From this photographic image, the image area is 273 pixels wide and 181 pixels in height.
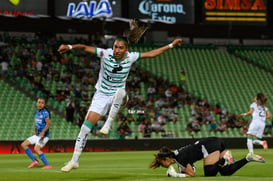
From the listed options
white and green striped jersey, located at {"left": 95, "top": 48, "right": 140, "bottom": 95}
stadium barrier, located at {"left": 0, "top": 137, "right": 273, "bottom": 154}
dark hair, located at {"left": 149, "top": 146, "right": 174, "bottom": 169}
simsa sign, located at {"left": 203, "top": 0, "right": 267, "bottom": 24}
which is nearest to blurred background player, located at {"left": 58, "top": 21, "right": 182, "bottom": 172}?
white and green striped jersey, located at {"left": 95, "top": 48, "right": 140, "bottom": 95}

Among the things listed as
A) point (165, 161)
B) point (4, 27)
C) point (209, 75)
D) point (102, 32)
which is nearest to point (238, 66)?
point (209, 75)

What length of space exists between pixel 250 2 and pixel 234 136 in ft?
40.9

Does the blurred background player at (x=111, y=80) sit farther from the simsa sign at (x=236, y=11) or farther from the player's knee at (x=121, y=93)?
the simsa sign at (x=236, y=11)

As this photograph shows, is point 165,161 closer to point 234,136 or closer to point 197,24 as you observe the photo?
point 234,136

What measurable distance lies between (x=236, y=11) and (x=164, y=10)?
5276 mm

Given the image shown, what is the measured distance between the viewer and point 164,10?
142 ft

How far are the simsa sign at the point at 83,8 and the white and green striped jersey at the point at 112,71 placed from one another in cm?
2828

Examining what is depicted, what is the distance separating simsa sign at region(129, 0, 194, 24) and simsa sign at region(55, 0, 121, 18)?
6.47ft

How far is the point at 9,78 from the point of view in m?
37.9

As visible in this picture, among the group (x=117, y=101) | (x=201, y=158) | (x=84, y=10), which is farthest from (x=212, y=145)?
(x=84, y=10)

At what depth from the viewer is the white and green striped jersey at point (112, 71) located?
42.0 feet

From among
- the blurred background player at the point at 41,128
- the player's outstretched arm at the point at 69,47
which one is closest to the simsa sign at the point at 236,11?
the blurred background player at the point at 41,128

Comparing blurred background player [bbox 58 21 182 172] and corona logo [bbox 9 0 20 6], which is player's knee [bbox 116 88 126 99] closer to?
blurred background player [bbox 58 21 182 172]

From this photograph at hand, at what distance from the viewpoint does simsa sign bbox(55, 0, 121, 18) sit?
4112 cm
